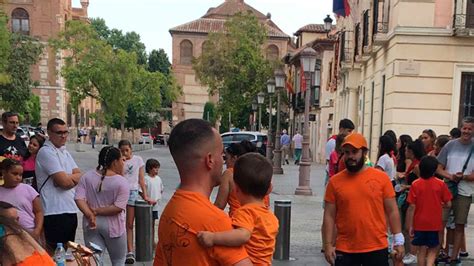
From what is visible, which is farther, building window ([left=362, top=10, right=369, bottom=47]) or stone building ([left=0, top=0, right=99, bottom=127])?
stone building ([left=0, top=0, right=99, bottom=127])

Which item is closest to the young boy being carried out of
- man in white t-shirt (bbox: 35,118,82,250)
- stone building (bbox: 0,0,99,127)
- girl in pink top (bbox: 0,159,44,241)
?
man in white t-shirt (bbox: 35,118,82,250)

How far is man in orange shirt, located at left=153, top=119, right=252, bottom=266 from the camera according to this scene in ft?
7.47

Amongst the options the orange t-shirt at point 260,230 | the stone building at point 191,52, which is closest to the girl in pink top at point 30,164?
the orange t-shirt at point 260,230

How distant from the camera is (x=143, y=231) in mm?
7500

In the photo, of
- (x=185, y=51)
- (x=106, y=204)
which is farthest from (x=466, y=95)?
(x=185, y=51)

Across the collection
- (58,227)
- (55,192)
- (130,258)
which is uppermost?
(55,192)

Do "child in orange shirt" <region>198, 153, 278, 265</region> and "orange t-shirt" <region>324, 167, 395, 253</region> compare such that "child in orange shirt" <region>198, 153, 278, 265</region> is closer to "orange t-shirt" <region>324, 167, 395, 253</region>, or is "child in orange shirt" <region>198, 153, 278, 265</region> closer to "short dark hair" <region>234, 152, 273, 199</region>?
"short dark hair" <region>234, 152, 273, 199</region>

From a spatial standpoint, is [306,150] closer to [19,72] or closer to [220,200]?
[220,200]

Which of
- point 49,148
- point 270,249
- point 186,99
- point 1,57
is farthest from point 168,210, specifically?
point 186,99

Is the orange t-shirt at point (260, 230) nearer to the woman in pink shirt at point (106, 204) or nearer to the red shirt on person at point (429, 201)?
the woman in pink shirt at point (106, 204)

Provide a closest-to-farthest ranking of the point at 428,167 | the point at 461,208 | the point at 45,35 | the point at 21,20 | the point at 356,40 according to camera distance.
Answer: the point at 428,167, the point at 461,208, the point at 356,40, the point at 21,20, the point at 45,35

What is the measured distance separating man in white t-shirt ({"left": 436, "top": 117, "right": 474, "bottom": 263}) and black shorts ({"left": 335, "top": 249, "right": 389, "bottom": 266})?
9.49 feet

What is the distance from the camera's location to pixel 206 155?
7.76 feet

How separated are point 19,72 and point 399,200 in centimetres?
3654
